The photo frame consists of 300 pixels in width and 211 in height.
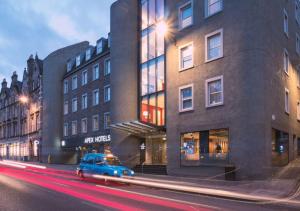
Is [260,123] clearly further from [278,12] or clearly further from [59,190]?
[59,190]

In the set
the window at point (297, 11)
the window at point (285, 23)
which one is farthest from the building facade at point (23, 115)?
the window at point (285, 23)

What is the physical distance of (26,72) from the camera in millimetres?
70875

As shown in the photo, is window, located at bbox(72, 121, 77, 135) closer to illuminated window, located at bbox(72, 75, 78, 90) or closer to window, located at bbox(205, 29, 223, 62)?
illuminated window, located at bbox(72, 75, 78, 90)

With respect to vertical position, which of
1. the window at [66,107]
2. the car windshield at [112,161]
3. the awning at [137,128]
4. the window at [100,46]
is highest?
the window at [100,46]

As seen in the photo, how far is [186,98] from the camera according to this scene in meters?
28.4

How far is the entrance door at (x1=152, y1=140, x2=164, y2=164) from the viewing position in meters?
33.9

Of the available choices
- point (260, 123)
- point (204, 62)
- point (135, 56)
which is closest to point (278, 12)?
point (204, 62)

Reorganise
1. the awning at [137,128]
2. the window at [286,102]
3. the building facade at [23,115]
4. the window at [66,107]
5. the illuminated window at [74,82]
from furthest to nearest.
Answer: the building facade at [23,115] → the window at [66,107] → the illuminated window at [74,82] → the awning at [137,128] → the window at [286,102]

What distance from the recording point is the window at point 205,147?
2516cm

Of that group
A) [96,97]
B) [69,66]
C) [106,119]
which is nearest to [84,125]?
[96,97]

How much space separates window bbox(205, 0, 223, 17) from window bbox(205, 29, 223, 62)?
160 cm

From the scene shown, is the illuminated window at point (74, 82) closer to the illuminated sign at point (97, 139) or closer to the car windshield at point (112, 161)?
the illuminated sign at point (97, 139)

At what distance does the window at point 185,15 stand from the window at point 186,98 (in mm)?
5010

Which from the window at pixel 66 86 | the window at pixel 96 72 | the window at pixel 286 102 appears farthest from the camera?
the window at pixel 66 86
